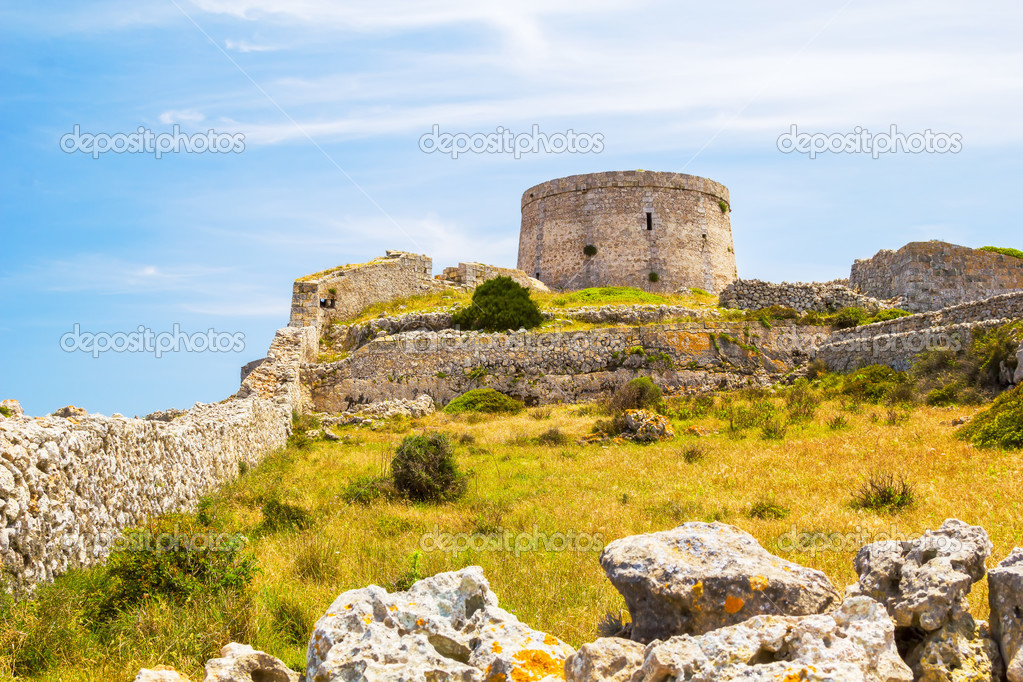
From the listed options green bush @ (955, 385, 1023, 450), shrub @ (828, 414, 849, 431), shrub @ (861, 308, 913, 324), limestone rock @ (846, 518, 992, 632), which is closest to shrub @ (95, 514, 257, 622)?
limestone rock @ (846, 518, 992, 632)

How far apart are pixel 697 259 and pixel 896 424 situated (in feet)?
66.7

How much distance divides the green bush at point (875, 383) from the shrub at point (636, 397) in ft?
13.3

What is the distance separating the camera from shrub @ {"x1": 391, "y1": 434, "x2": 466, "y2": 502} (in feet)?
37.0

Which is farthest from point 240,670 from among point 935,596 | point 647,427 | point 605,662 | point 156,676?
point 647,427

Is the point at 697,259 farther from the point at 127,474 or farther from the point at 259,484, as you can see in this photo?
the point at 127,474

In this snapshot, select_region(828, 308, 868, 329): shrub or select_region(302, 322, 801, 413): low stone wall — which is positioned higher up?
select_region(828, 308, 868, 329): shrub

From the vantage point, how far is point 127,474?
8.23 m

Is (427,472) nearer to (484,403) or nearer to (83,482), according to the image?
(83,482)

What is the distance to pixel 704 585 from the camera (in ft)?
13.4

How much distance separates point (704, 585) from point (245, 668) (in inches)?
89.3

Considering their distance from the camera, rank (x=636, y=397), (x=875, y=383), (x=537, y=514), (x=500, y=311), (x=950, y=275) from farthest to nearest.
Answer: (x=500, y=311)
(x=950, y=275)
(x=636, y=397)
(x=875, y=383)
(x=537, y=514)

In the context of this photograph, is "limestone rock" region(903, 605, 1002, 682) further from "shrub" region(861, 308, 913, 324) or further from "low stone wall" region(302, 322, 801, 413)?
"shrub" region(861, 308, 913, 324)

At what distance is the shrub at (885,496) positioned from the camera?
28.9ft

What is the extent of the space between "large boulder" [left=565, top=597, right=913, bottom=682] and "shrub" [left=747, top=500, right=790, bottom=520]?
5223 mm
